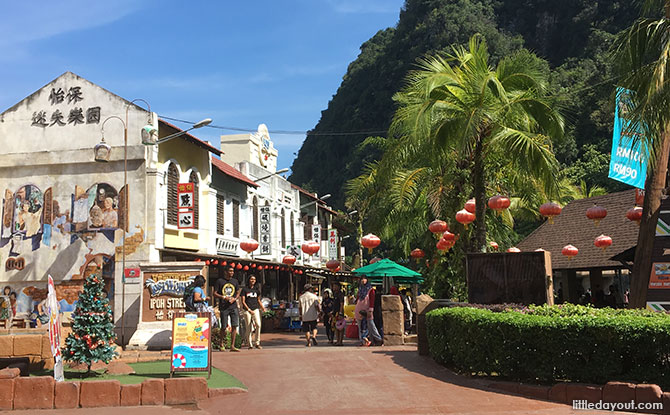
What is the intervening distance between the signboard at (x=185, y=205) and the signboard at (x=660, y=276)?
43.8 ft

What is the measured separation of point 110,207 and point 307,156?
59.5 m

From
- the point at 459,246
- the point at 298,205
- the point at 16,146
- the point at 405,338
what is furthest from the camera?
the point at 298,205

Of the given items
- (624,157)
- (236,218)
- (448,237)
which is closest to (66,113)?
(236,218)

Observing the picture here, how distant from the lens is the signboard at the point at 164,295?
17.9 meters

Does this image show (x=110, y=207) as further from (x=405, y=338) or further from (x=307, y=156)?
(x=307, y=156)

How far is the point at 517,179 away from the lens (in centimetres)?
1608

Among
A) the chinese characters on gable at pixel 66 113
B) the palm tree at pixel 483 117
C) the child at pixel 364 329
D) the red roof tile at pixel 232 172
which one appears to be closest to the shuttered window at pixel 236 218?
the red roof tile at pixel 232 172

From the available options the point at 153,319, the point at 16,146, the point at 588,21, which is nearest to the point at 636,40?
the point at 153,319

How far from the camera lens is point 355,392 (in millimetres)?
8836

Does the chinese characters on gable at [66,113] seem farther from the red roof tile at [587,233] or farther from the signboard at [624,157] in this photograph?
the red roof tile at [587,233]

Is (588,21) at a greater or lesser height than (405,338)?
greater

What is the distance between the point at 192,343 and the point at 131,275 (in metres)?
9.87

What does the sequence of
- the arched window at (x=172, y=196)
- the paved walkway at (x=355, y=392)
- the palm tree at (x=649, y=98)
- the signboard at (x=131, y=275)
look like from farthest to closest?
the arched window at (x=172, y=196), the signboard at (x=131, y=275), the palm tree at (x=649, y=98), the paved walkway at (x=355, y=392)

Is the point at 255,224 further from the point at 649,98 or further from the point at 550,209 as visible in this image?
the point at 649,98
